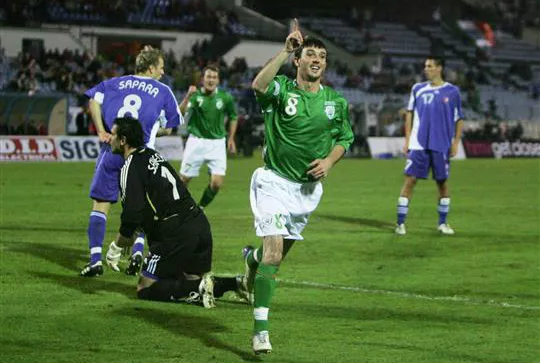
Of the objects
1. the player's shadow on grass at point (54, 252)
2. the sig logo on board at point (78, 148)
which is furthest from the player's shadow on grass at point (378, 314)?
the sig logo on board at point (78, 148)

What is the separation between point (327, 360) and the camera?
8.03 m

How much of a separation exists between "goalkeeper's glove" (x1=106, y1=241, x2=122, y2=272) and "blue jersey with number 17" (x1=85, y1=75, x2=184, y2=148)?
1219 mm

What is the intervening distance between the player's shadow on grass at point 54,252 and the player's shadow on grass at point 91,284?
1.84ft

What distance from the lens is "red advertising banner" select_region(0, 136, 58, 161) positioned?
33.3m

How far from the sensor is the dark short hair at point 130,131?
1005 cm

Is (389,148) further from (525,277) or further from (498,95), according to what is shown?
(525,277)

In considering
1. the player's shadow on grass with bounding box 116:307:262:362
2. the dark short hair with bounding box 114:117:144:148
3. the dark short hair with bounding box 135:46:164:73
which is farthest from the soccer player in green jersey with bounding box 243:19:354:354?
the dark short hair with bounding box 135:46:164:73

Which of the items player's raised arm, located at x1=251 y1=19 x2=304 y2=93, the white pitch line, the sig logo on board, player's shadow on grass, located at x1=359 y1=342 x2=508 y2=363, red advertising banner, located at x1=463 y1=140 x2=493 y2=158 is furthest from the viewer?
red advertising banner, located at x1=463 y1=140 x2=493 y2=158

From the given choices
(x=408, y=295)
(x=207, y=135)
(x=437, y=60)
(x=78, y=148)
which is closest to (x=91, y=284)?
(x=408, y=295)

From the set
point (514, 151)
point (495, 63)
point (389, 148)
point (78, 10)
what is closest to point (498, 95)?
point (495, 63)

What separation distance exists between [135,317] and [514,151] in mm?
40322

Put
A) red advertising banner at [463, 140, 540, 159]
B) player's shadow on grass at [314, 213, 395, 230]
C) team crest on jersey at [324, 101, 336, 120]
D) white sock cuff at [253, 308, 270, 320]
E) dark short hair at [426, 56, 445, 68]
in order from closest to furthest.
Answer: white sock cuff at [253, 308, 270, 320]
team crest on jersey at [324, 101, 336, 120]
dark short hair at [426, 56, 445, 68]
player's shadow on grass at [314, 213, 395, 230]
red advertising banner at [463, 140, 540, 159]

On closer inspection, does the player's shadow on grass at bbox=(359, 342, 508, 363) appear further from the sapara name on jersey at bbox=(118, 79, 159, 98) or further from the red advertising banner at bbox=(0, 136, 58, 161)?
the red advertising banner at bbox=(0, 136, 58, 161)

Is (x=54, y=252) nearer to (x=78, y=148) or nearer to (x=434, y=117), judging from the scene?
(x=434, y=117)
